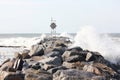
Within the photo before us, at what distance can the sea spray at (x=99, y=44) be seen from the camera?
2280cm

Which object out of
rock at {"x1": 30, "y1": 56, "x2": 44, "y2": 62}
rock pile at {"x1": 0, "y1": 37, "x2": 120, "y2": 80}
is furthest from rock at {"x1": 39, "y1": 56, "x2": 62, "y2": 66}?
rock at {"x1": 30, "y1": 56, "x2": 44, "y2": 62}

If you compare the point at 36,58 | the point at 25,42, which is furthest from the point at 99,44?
the point at 25,42

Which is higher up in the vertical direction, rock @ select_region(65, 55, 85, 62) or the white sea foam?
rock @ select_region(65, 55, 85, 62)

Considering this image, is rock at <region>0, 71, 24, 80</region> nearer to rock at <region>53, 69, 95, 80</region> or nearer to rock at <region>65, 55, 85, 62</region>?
rock at <region>53, 69, 95, 80</region>

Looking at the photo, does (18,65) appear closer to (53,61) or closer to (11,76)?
(53,61)

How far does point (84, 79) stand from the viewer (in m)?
12.3

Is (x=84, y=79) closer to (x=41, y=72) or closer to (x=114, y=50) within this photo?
(x=41, y=72)

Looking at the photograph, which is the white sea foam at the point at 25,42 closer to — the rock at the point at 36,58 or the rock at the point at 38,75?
the rock at the point at 36,58

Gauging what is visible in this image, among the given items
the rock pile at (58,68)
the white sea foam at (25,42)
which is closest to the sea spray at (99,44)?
the rock pile at (58,68)

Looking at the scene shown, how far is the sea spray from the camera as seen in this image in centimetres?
2280

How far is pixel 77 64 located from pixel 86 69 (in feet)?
4.34

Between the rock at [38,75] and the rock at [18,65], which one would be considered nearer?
the rock at [38,75]

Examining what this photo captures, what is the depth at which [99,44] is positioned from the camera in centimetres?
2623

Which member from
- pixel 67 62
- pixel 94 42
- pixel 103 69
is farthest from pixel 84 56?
pixel 94 42
